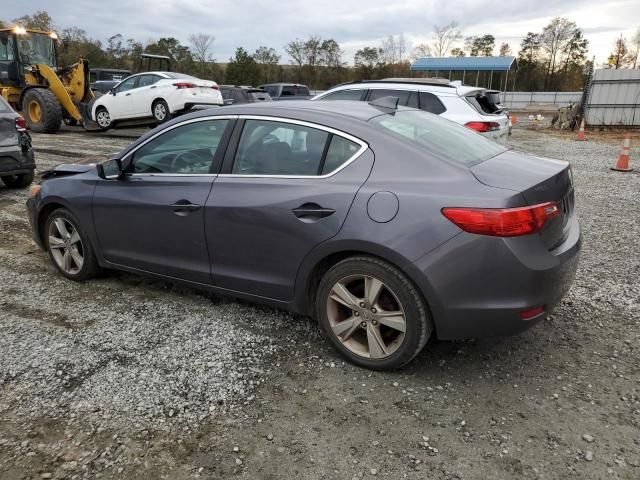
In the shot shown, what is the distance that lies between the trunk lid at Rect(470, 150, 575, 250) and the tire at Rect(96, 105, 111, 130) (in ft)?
49.5

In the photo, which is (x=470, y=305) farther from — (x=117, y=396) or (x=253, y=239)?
(x=117, y=396)

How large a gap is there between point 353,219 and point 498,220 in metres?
0.78

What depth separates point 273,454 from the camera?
2439 millimetres

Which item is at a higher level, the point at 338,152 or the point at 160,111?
the point at 338,152

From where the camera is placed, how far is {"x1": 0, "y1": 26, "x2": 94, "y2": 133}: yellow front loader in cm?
1453

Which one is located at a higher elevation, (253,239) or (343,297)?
(253,239)

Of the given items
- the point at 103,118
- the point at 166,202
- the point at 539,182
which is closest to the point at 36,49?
the point at 103,118

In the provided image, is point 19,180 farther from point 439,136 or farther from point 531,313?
point 531,313

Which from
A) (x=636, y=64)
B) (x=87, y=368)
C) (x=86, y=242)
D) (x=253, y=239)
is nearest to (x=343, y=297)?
(x=253, y=239)

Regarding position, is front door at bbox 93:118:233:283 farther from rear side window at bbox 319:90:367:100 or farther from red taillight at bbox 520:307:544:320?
rear side window at bbox 319:90:367:100

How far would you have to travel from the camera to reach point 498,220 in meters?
2.57

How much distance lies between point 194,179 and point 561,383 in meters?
2.71

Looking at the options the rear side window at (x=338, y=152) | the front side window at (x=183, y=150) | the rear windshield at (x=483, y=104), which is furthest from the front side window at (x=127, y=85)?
the rear side window at (x=338, y=152)

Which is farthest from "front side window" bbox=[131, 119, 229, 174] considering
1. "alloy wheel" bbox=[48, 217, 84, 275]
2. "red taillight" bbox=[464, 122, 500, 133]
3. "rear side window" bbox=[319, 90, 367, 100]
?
"red taillight" bbox=[464, 122, 500, 133]
